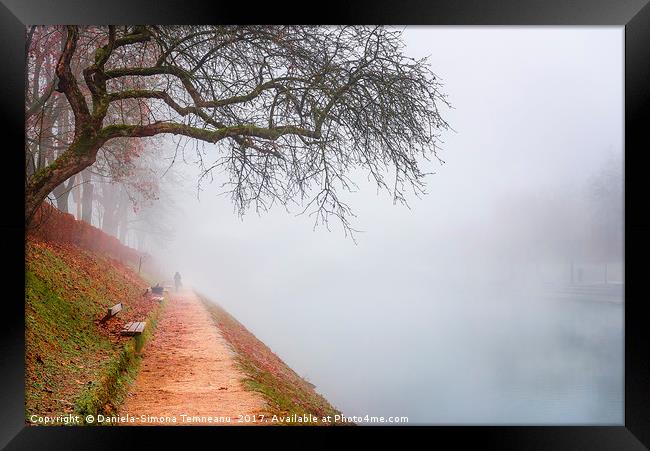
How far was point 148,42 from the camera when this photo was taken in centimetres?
346

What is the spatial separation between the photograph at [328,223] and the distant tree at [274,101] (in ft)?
0.06

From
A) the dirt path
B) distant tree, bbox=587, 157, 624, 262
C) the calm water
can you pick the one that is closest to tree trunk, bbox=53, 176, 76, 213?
the dirt path

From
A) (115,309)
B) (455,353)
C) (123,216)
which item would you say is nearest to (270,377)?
(115,309)

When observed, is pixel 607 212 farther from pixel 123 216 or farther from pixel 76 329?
pixel 76 329

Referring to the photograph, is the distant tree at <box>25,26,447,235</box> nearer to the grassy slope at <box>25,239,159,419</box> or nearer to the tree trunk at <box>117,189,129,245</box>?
the tree trunk at <box>117,189,129,245</box>

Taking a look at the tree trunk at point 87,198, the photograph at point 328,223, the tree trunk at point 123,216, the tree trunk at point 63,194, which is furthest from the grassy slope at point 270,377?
the tree trunk at point 63,194

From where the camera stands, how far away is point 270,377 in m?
3.42

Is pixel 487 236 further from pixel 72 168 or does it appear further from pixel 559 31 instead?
pixel 72 168

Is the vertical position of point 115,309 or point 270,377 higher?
point 115,309
